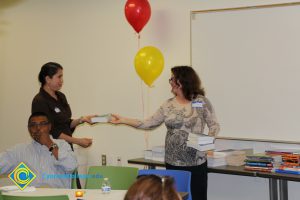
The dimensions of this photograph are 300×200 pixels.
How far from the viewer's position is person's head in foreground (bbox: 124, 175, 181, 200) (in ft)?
5.23

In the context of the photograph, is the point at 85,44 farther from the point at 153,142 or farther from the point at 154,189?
the point at 154,189

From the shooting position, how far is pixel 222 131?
493 cm

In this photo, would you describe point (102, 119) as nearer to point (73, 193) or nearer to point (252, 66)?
point (73, 193)

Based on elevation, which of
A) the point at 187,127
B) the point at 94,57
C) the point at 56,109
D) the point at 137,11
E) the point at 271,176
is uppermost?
the point at 137,11

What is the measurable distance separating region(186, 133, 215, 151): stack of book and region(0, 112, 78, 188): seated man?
957 mm

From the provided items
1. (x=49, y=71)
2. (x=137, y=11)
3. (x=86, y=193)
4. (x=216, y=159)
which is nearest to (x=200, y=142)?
(x=216, y=159)

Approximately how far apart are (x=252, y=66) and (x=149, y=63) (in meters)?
1.02

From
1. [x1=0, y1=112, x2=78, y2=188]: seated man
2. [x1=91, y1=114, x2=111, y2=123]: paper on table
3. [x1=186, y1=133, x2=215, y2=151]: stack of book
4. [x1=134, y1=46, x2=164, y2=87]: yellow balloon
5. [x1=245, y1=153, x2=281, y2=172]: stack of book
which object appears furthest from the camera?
[x1=134, y1=46, x2=164, y2=87]: yellow balloon

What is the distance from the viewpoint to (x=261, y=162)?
4.24m

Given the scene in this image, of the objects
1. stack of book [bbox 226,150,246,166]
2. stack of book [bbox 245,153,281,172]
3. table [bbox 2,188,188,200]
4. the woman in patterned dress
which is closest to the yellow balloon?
the woman in patterned dress

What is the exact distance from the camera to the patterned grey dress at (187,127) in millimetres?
4027

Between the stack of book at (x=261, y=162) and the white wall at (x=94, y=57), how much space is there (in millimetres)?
606

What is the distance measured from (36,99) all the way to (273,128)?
2.26 metres
